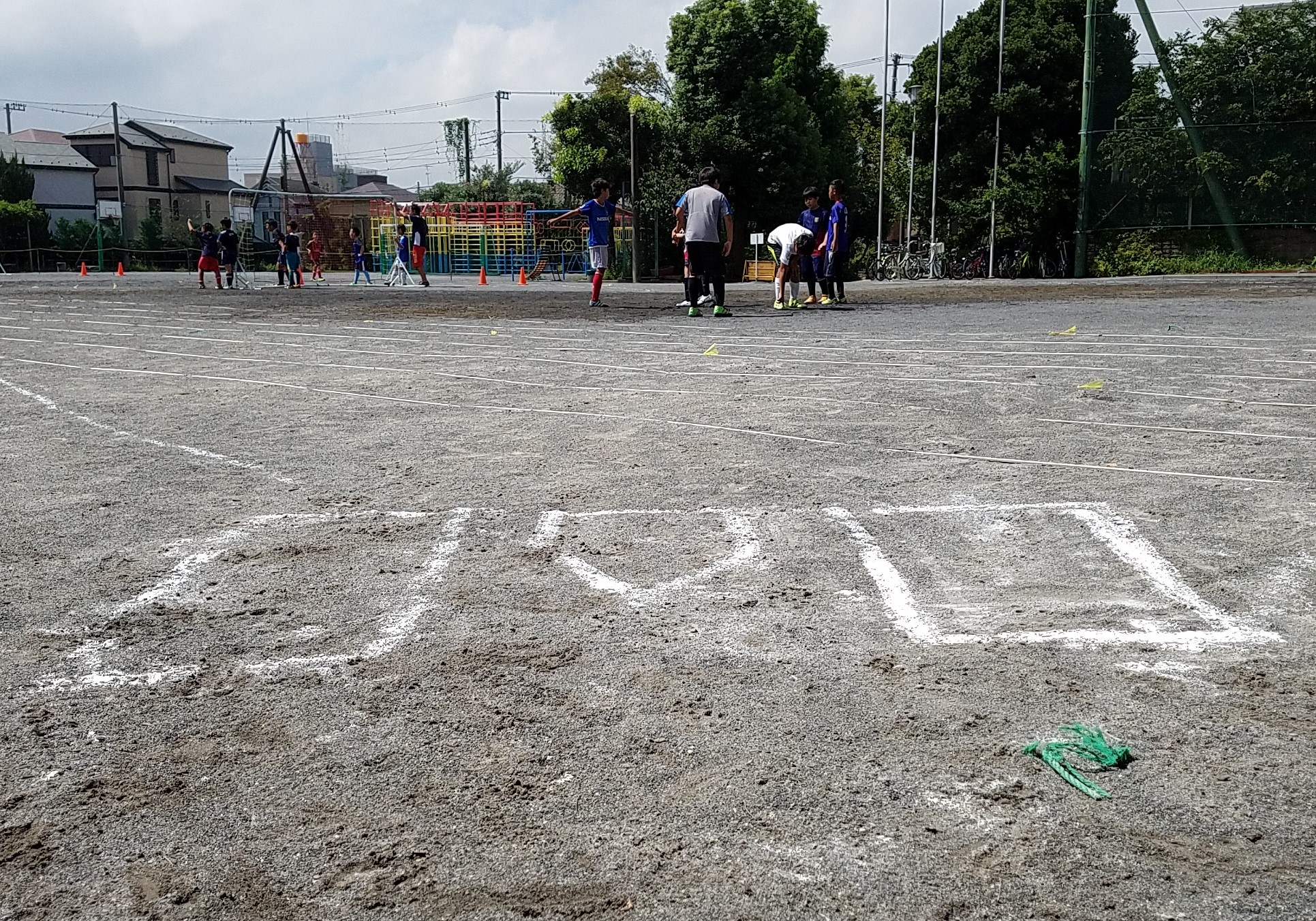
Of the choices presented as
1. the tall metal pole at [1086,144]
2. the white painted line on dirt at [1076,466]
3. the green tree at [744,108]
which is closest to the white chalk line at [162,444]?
the white painted line on dirt at [1076,466]

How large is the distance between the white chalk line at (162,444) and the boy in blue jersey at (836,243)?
12.4 meters

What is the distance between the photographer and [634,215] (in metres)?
38.1

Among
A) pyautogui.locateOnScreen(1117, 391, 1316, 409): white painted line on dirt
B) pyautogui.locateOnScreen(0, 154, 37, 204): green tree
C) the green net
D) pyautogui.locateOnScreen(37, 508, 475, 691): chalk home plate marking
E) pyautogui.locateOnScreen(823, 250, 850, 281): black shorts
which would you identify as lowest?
the green net

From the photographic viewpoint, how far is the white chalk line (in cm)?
647

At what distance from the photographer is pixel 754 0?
4491 cm

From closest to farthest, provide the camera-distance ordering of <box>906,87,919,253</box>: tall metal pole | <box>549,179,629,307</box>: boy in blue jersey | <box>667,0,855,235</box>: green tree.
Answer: <box>549,179,629,307</box>: boy in blue jersey → <box>906,87,919,253</box>: tall metal pole → <box>667,0,855,235</box>: green tree

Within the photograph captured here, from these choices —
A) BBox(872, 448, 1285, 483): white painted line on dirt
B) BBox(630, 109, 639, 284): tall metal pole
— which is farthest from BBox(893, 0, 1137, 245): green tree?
BBox(872, 448, 1285, 483): white painted line on dirt

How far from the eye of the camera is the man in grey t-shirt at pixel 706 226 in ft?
54.9

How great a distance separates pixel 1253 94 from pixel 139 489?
30598mm

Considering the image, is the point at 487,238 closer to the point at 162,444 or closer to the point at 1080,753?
the point at 162,444

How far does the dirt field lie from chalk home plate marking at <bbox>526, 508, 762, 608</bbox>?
3cm

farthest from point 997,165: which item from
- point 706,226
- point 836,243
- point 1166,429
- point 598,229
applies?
point 1166,429

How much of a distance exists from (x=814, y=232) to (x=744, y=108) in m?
24.7

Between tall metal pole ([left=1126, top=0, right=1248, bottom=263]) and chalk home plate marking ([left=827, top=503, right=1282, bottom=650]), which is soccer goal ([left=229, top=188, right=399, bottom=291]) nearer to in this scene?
tall metal pole ([left=1126, top=0, right=1248, bottom=263])
